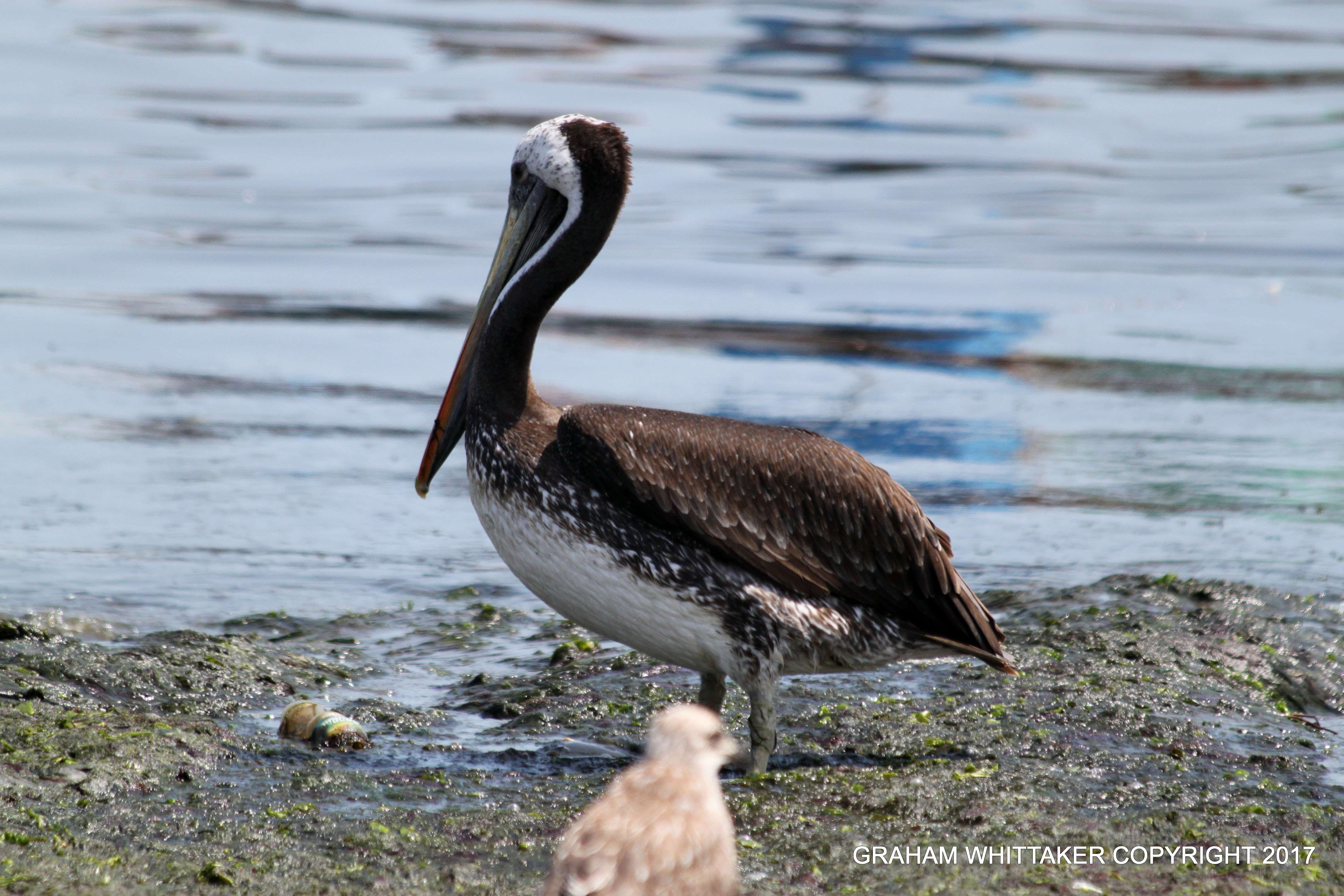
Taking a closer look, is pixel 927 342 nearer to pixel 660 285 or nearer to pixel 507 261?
pixel 660 285

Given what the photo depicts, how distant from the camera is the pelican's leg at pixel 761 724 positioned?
464 cm

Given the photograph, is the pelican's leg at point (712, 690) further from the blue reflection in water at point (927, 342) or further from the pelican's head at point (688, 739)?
the blue reflection in water at point (927, 342)

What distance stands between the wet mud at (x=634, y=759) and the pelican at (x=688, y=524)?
11.6 inches

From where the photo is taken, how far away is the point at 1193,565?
23.2 ft

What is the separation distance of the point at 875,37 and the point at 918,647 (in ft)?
69.2

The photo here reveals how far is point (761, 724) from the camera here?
4641 mm

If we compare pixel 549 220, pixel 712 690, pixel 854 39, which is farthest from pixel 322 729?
pixel 854 39

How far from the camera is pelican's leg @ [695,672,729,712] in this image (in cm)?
488

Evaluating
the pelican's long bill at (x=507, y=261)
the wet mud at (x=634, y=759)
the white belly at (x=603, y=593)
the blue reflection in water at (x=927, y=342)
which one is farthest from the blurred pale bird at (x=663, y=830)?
the blue reflection in water at (x=927, y=342)

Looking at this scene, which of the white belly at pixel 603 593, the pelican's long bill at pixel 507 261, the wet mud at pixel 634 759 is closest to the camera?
the wet mud at pixel 634 759

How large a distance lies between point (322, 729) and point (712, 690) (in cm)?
112

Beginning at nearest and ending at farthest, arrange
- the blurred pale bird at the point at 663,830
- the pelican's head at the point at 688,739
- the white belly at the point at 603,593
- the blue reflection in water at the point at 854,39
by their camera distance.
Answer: the blurred pale bird at the point at 663,830
the pelican's head at the point at 688,739
the white belly at the point at 603,593
the blue reflection in water at the point at 854,39

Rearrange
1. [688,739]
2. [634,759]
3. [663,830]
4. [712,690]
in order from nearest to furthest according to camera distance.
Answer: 1. [663,830]
2. [688,739]
3. [634,759]
4. [712,690]

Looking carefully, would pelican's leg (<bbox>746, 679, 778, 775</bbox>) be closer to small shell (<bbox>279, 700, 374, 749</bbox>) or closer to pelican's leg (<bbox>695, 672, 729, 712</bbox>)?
pelican's leg (<bbox>695, 672, 729, 712</bbox>)
